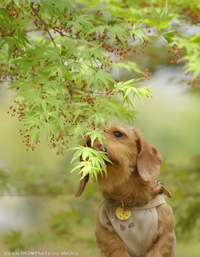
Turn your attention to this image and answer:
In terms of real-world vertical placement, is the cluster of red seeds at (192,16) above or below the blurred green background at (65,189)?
above

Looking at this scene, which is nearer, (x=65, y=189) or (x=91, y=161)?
(x=91, y=161)

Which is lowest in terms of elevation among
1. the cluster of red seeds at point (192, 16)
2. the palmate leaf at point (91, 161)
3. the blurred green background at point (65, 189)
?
the blurred green background at point (65, 189)

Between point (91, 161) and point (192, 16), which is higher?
point (192, 16)

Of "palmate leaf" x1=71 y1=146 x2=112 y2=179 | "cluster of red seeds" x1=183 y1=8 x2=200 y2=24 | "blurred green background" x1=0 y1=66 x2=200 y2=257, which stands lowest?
"blurred green background" x1=0 y1=66 x2=200 y2=257

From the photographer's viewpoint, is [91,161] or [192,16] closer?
[91,161]

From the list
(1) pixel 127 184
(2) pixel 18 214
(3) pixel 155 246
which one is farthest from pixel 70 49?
(2) pixel 18 214

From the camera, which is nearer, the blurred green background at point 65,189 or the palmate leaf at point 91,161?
the palmate leaf at point 91,161

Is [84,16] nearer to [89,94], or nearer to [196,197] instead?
[89,94]

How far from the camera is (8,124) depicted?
4188mm

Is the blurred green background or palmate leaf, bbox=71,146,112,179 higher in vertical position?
palmate leaf, bbox=71,146,112,179

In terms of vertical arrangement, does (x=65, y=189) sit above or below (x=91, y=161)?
below

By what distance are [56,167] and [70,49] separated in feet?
7.70

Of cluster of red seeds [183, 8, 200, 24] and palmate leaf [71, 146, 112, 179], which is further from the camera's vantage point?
cluster of red seeds [183, 8, 200, 24]

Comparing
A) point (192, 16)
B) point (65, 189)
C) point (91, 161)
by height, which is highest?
point (192, 16)
